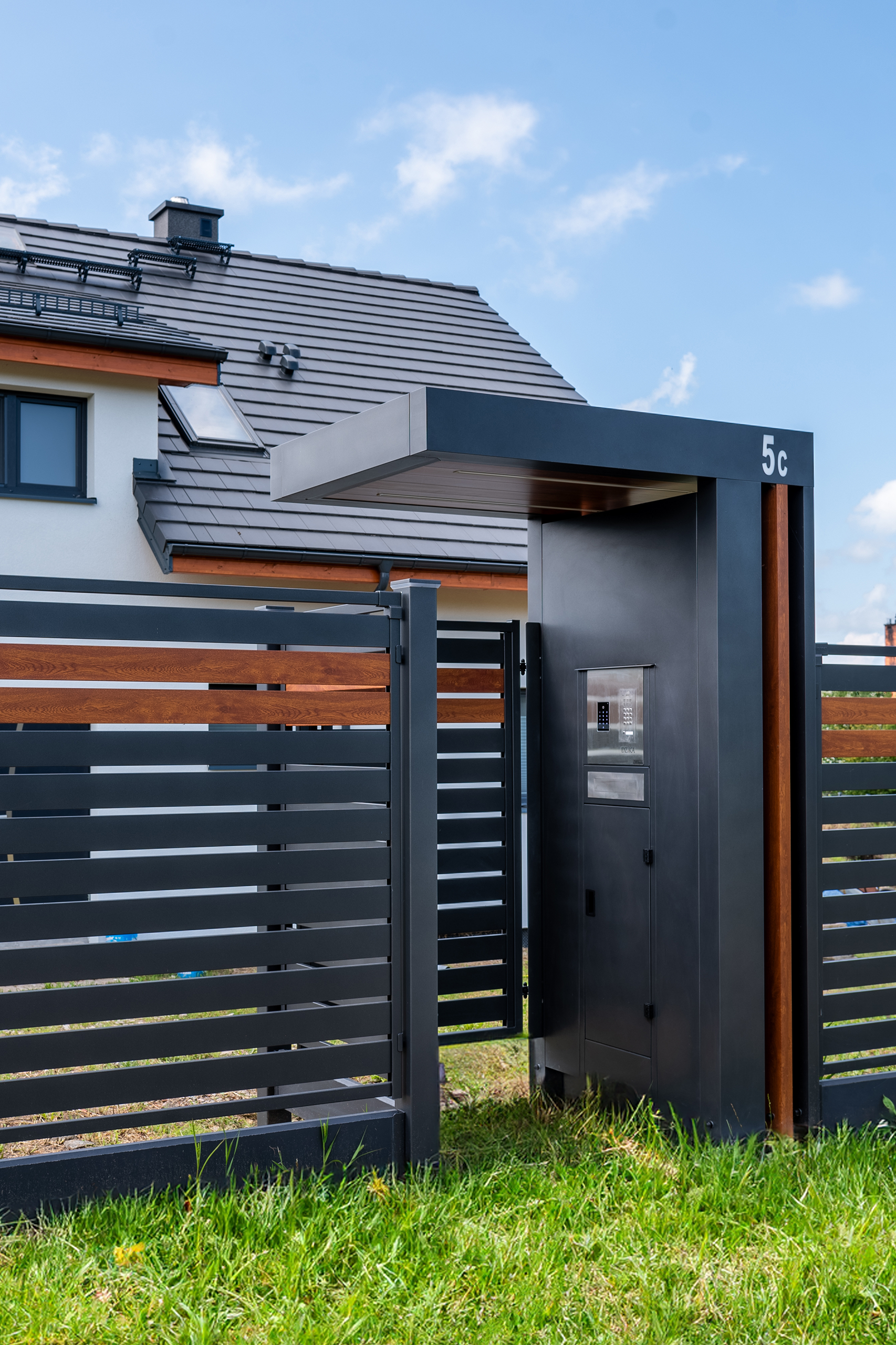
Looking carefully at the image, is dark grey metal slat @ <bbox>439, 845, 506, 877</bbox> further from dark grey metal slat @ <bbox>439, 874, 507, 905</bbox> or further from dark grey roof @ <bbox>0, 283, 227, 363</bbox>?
dark grey roof @ <bbox>0, 283, 227, 363</bbox>

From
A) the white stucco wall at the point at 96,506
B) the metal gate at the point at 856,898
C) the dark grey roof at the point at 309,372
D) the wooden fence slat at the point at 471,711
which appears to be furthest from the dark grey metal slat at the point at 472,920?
the white stucco wall at the point at 96,506

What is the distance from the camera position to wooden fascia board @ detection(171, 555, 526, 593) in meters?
10.2

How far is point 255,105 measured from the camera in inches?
458

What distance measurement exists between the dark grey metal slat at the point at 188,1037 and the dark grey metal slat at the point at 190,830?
1.88 ft

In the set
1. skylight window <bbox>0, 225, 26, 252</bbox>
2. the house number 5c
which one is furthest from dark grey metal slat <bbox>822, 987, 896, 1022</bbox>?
skylight window <bbox>0, 225, 26, 252</bbox>

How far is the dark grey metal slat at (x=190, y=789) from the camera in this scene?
4.01 m

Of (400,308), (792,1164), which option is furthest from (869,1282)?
(400,308)

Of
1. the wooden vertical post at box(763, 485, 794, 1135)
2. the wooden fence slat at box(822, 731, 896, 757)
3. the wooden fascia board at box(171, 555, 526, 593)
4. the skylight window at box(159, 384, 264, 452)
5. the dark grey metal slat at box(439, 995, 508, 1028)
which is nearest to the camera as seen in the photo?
the wooden vertical post at box(763, 485, 794, 1135)

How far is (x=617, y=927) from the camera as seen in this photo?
5270mm

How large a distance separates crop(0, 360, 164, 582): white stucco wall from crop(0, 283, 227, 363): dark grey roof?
365mm

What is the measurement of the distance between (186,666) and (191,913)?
822mm

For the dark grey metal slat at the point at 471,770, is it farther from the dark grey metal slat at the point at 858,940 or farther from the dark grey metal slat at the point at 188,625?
the dark grey metal slat at the point at 858,940

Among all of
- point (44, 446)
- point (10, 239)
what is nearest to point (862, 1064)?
point (44, 446)

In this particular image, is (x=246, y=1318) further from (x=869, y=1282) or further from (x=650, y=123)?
(x=650, y=123)
